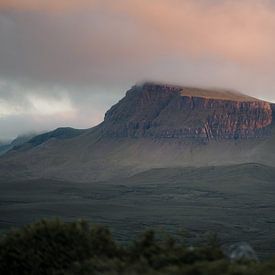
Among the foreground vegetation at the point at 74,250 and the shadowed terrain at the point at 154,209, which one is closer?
the foreground vegetation at the point at 74,250

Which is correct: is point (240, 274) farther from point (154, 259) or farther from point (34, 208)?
point (34, 208)

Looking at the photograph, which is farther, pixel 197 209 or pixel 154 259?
pixel 197 209

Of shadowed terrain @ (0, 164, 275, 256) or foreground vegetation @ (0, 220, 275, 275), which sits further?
shadowed terrain @ (0, 164, 275, 256)

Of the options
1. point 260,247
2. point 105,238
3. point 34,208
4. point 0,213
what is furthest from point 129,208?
point 105,238

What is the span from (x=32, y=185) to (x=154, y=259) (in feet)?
573

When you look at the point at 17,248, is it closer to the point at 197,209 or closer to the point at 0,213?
the point at 0,213

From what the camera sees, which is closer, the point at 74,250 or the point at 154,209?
the point at 74,250

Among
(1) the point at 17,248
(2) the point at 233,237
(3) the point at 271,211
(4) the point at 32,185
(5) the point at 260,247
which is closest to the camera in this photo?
(1) the point at 17,248

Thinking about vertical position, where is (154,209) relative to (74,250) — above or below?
below

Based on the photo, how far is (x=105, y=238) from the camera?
3180 centimetres

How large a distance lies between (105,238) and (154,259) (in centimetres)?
470

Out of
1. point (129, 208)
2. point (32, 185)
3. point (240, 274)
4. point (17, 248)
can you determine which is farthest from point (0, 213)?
point (240, 274)

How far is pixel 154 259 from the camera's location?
27.7 metres

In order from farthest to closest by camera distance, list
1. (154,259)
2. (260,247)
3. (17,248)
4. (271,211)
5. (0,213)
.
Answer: (271,211)
(0,213)
(260,247)
(17,248)
(154,259)
